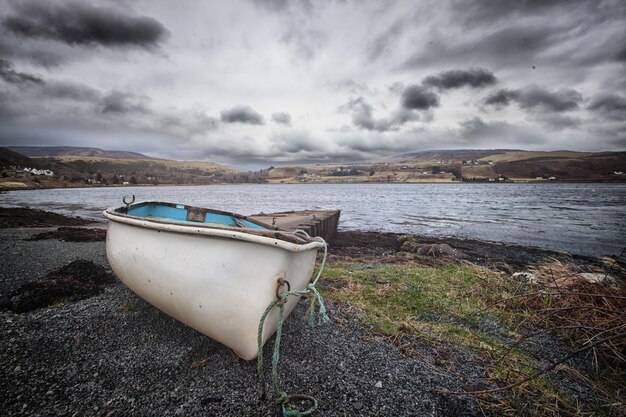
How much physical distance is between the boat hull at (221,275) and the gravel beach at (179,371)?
0.53m

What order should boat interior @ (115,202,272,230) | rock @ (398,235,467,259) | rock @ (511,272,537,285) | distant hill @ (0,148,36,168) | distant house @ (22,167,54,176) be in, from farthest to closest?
distant hill @ (0,148,36,168) < distant house @ (22,167,54,176) < rock @ (398,235,467,259) < rock @ (511,272,537,285) < boat interior @ (115,202,272,230)

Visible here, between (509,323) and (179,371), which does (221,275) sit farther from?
(509,323)

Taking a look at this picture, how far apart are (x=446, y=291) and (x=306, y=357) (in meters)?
4.37

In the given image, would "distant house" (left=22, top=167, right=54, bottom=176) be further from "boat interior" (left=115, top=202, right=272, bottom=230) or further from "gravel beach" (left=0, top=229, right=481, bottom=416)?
"gravel beach" (left=0, top=229, right=481, bottom=416)

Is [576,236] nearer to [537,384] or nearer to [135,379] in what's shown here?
[537,384]

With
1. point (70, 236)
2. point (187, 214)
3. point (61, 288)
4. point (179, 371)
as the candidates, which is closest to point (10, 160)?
point (70, 236)

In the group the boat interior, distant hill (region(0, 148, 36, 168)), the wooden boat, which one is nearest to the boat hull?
the wooden boat

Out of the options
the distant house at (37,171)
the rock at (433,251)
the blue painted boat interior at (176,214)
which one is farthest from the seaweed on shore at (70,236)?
the distant house at (37,171)

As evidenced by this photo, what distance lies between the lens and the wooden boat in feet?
10.4

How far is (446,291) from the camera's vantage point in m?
6.94

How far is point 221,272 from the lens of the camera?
3236mm

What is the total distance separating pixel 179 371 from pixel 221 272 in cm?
153

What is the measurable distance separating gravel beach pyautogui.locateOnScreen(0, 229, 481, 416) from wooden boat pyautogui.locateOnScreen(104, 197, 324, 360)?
1.75 feet

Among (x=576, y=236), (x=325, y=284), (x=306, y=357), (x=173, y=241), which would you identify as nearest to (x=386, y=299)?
(x=325, y=284)
